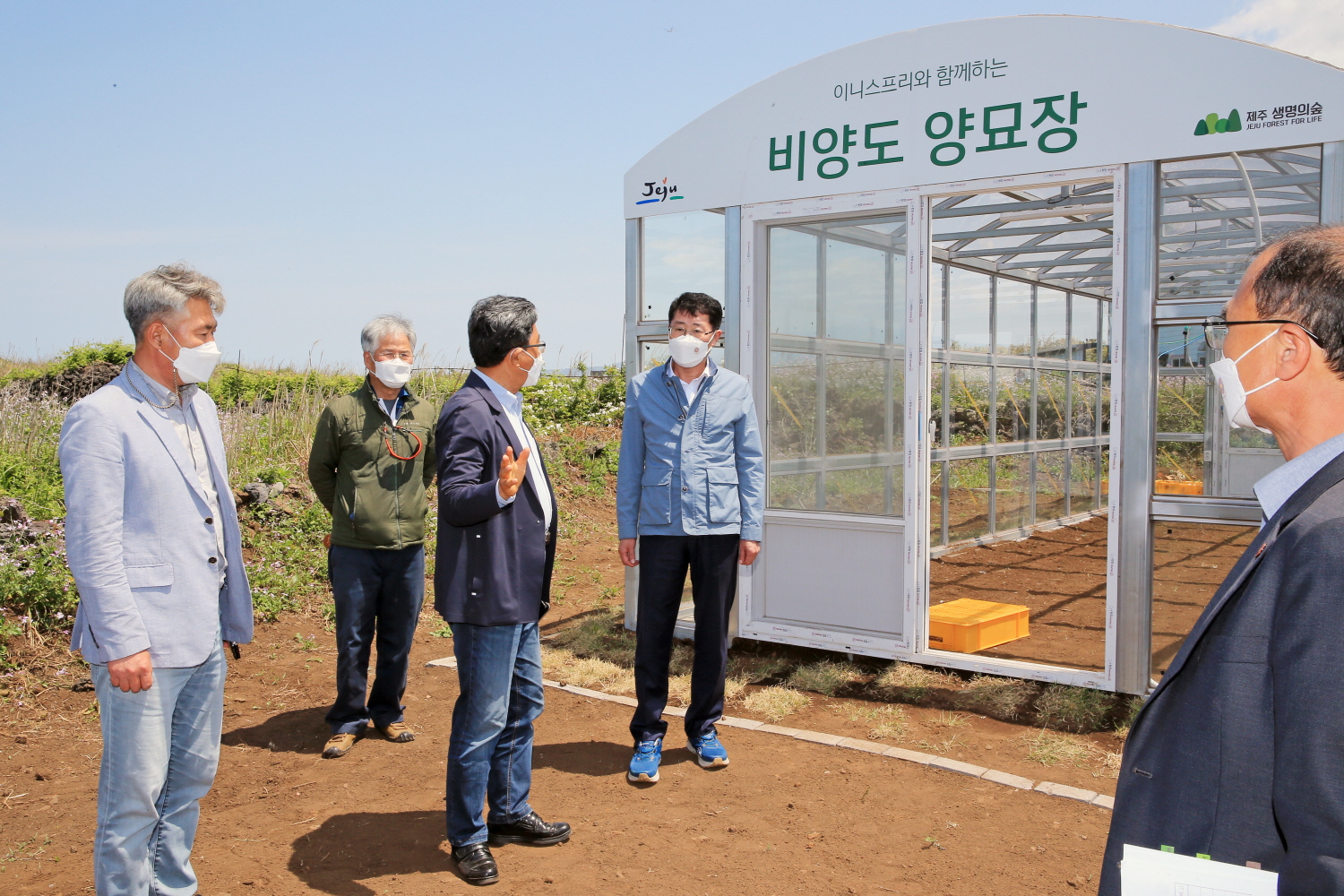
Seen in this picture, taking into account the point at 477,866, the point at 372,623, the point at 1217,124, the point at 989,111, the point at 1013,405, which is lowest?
the point at 477,866

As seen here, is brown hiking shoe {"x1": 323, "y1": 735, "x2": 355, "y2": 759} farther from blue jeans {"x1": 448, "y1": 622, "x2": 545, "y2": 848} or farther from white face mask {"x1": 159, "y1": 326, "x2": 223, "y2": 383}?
white face mask {"x1": 159, "y1": 326, "x2": 223, "y2": 383}

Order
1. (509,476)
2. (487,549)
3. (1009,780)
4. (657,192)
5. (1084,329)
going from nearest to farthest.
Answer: (509,476), (487,549), (1009,780), (657,192), (1084,329)

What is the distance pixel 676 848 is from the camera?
3654 millimetres

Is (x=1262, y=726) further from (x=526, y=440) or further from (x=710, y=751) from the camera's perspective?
(x=710, y=751)

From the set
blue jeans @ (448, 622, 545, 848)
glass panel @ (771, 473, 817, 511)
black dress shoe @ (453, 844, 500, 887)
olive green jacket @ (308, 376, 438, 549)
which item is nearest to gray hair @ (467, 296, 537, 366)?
blue jeans @ (448, 622, 545, 848)

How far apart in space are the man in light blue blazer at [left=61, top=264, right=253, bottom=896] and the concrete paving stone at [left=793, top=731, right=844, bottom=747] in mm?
2831

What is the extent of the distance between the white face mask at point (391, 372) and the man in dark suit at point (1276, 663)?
3859 mm

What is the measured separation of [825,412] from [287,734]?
143 inches

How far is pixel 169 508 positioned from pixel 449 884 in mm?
1631

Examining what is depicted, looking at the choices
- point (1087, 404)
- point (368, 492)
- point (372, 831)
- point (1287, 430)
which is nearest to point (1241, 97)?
point (1287, 430)

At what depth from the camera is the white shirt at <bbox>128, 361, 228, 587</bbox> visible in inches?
Answer: 110

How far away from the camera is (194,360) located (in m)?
2.83

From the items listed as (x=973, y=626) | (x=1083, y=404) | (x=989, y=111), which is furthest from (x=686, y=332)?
(x=1083, y=404)

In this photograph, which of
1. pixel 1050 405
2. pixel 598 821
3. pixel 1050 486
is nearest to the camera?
pixel 598 821
